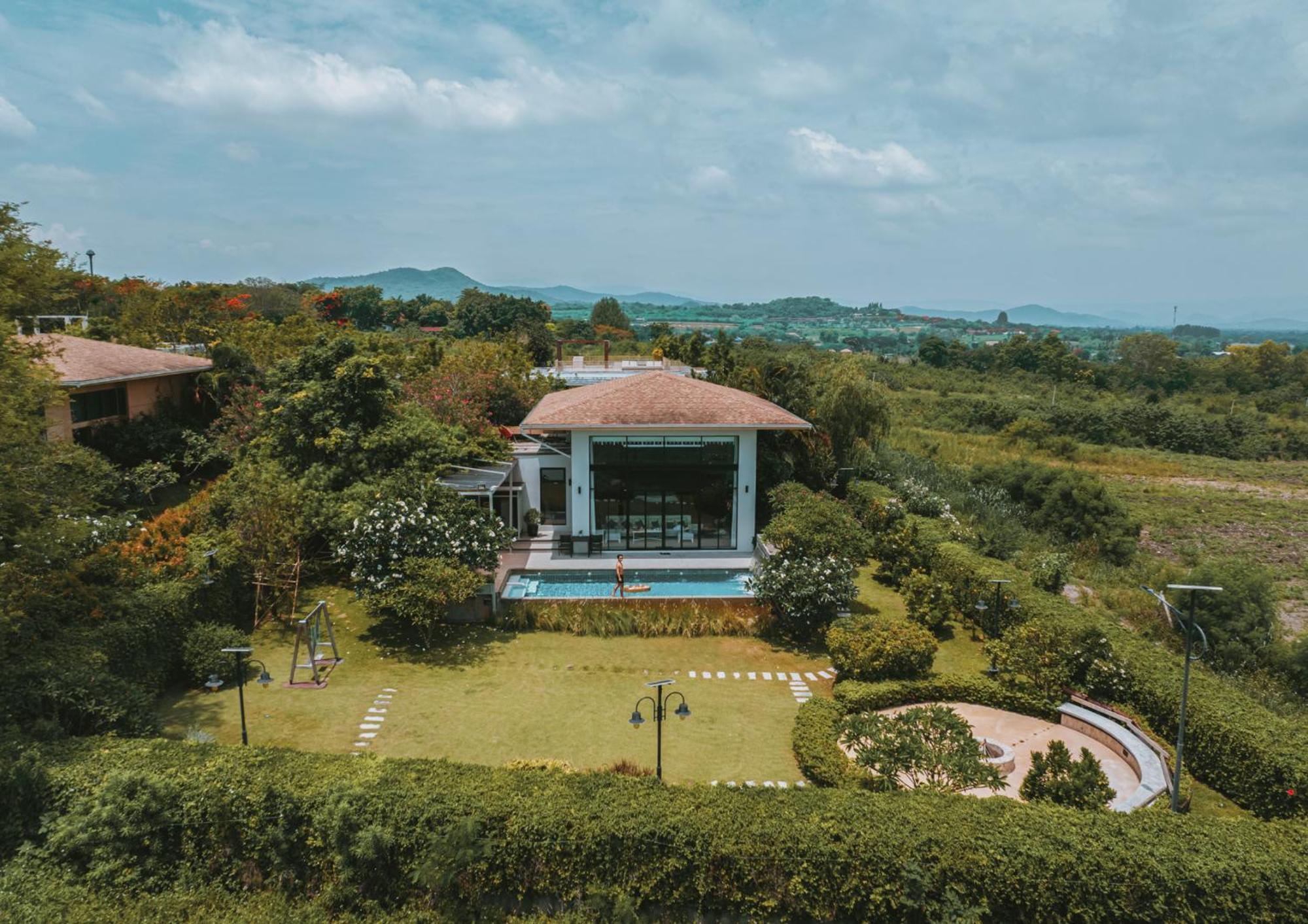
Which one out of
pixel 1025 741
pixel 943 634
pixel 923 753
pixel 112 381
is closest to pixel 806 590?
pixel 943 634

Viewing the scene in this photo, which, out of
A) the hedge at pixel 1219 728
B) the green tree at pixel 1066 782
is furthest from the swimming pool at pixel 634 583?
the green tree at pixel 1066 782

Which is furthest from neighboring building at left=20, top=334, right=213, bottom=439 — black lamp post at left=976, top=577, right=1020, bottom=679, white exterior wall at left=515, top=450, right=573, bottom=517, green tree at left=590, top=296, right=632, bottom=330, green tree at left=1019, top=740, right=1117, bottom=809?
green tree at left=590, top=296, right=632, bottom=330

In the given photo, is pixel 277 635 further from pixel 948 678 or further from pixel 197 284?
pixel 197 284

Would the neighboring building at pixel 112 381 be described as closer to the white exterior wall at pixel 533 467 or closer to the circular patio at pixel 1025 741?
the white exterior wall at pixel 533 467

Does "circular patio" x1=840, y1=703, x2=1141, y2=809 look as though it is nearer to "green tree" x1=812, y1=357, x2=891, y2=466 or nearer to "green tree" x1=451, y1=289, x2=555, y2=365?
"green tree" x1=812, y1=357, x2=891, y2=466

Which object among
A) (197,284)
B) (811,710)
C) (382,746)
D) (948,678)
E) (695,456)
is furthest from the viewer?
(197,284)

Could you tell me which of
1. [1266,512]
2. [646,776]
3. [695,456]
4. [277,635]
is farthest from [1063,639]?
[1266,512]
